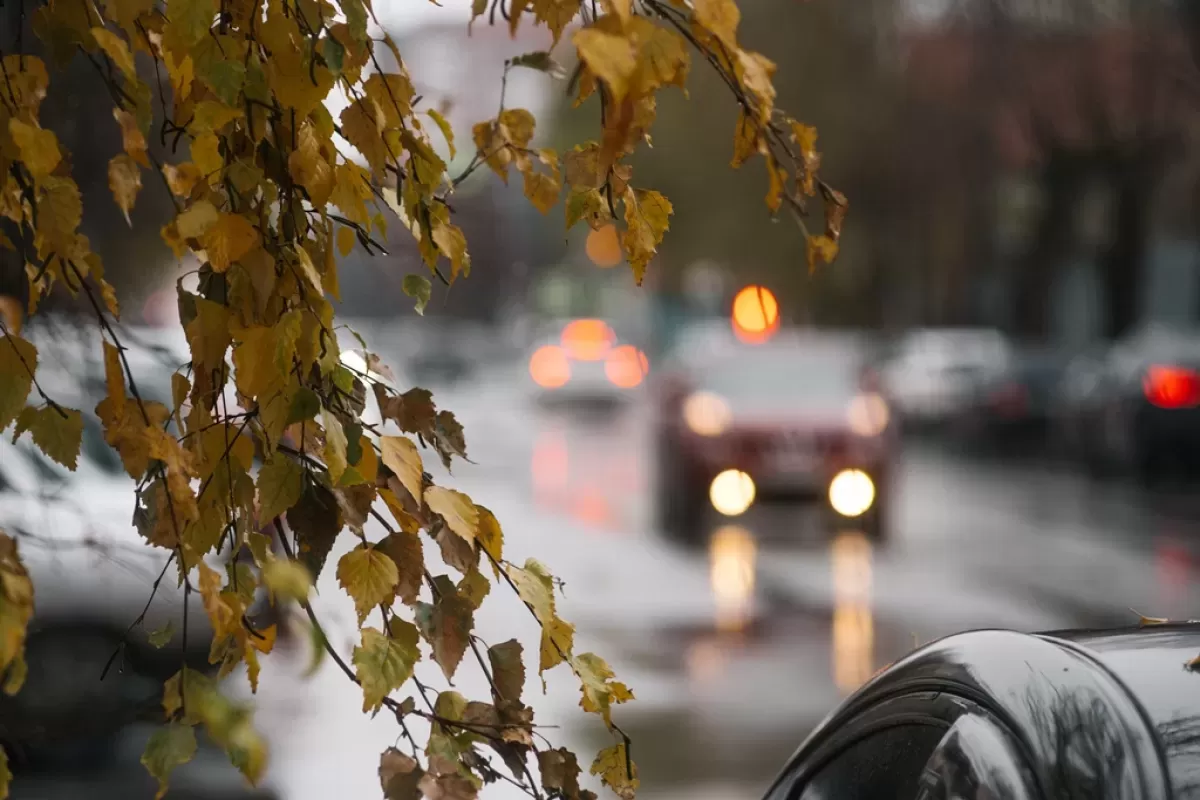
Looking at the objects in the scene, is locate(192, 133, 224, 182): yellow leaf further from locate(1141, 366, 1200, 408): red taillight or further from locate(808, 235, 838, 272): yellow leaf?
locate(1141, 366, 1200, 408): red taillight

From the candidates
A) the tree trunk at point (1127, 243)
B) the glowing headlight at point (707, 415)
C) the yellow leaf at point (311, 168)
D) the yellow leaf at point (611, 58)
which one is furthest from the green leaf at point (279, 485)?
the tree trunk at point (1127, 243)

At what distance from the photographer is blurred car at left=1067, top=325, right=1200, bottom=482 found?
21516 mm

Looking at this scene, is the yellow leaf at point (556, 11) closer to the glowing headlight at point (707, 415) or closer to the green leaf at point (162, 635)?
the green leaf at point (162, 635)

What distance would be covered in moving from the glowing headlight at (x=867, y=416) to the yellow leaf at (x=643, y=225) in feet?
44.8

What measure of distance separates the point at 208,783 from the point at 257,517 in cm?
562

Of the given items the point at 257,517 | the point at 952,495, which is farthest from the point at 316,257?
the point at 952,495

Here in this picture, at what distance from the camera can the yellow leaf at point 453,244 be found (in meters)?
2.56

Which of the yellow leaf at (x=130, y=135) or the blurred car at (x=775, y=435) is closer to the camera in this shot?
the yellow leaf at (x=130, y=135)

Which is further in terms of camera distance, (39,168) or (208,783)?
(208,783)

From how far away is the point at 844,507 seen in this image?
53.5 feet

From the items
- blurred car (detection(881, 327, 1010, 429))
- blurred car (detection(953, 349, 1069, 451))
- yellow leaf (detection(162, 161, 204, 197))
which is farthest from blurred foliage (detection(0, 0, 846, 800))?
blurred car (detection(881, 327, 1010, 429))

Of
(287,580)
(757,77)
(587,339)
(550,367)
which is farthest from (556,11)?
(587,339)

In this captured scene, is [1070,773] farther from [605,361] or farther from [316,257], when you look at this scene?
[605,361]

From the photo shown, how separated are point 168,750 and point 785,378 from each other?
14578 millimetres
